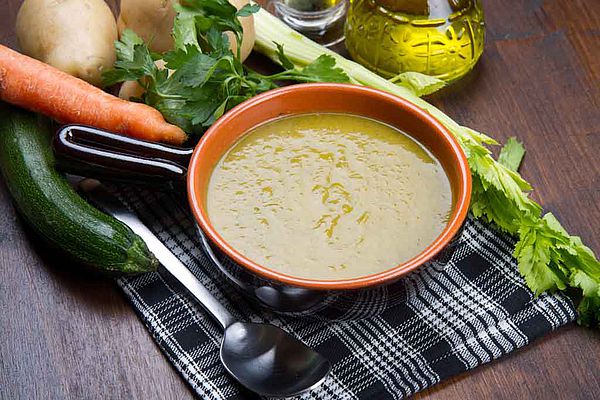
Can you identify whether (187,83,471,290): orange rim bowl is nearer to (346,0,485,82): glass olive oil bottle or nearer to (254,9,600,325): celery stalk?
(254,9,600,325): celery stalk

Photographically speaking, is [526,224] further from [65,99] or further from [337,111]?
[65,99]

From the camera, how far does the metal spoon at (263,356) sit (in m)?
1.44

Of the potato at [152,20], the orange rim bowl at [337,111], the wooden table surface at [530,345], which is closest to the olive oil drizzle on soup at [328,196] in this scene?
the orange rim bowl at [337,111]

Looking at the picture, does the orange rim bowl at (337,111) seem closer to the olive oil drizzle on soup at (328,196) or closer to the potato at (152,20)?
the olive oil drizzle on soup at (328,196)

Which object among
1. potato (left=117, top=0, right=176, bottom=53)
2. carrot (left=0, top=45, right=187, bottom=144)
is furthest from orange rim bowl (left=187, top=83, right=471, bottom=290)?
potato (left=117, top=0, right=176, bottom=53)

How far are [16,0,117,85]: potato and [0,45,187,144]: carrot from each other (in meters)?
Result: 0.06

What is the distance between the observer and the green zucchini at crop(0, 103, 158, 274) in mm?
1580

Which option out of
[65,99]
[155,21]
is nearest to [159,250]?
[65,99]

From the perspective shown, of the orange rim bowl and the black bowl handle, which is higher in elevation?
the orange rim bowl

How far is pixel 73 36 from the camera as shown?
6.22 feet

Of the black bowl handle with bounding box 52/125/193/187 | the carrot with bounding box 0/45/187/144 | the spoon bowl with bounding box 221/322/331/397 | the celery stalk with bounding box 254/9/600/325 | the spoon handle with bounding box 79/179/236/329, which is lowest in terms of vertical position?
the spoon handle with bounding box 79/179/236/329

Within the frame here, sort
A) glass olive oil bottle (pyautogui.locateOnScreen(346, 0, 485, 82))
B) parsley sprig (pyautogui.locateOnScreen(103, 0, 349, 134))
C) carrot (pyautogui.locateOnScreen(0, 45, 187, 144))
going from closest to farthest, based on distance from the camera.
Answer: parsley sprig (pyautogui.locateOnScreen(103, 0, 349, 134)) → carrot (pyautogui.locateOnScreen(0, 45, 187, 144)) → glass olive oil bottle (pyautogui.locateOnScreen(346, 0, 485, 82))

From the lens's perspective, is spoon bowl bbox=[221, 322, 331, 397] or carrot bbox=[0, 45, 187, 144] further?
carrot bbox=[0, 45, 187, 144]

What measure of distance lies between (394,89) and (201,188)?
524mm
